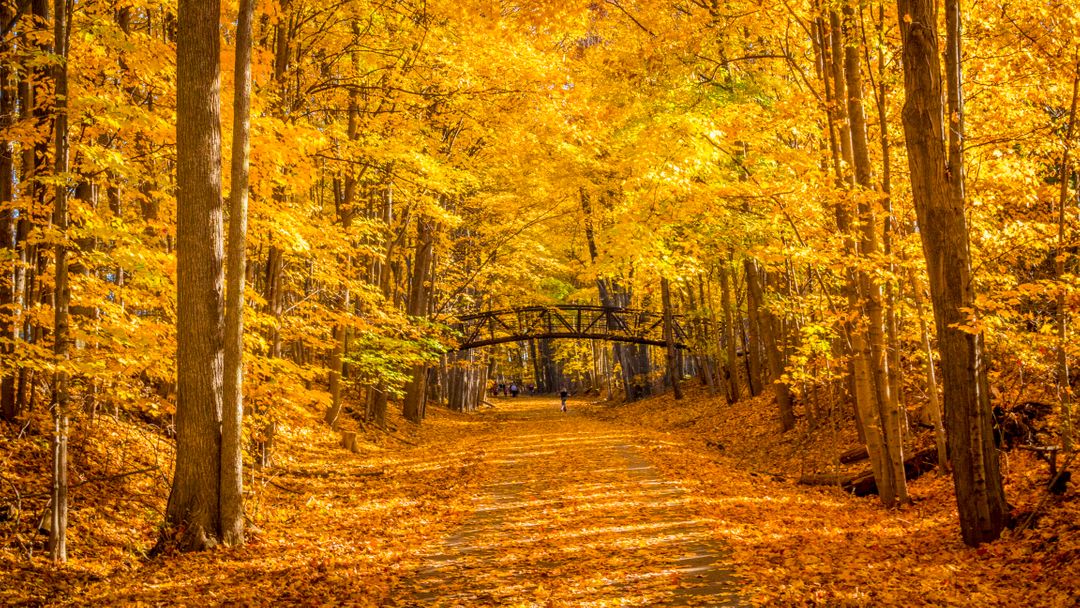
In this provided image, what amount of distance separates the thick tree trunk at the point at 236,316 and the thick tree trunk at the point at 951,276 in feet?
20.2

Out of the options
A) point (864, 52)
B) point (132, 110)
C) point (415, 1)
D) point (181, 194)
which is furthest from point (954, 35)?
point (415, 1)

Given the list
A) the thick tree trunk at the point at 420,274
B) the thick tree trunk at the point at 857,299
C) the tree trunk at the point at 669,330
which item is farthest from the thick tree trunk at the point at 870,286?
the tree trunk at the point at 669,330

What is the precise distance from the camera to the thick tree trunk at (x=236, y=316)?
6887mm

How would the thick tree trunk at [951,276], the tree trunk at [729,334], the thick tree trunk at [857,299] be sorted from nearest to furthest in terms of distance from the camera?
the thick tree trunk at [951,276] < the thick tree trunk at [857,299] < the tree trunk at [729,334]

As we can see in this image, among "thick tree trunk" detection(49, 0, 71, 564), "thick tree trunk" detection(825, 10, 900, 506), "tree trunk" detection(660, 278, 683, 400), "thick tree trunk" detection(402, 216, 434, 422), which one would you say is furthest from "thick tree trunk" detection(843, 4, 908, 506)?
"tree trunk" detection(660, 278, 683, 400)

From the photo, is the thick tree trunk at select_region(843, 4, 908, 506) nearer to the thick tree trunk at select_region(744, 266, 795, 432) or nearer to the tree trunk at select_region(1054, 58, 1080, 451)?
the tree trunk at select_region(1054, 58, 1080, 451)

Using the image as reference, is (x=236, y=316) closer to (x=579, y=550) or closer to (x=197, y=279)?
(x=197, y=279)

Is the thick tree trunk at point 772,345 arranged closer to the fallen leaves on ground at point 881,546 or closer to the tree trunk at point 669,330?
the fallen leaves on ground at point 881,546

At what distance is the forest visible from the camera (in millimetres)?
5949

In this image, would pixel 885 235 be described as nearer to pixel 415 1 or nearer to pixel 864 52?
pixel 864 52

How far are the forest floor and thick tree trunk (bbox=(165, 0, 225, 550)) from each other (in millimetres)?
571

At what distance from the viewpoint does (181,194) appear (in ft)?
22.0

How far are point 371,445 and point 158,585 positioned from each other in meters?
11.0

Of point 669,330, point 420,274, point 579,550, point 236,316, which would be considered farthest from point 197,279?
point 669,330
